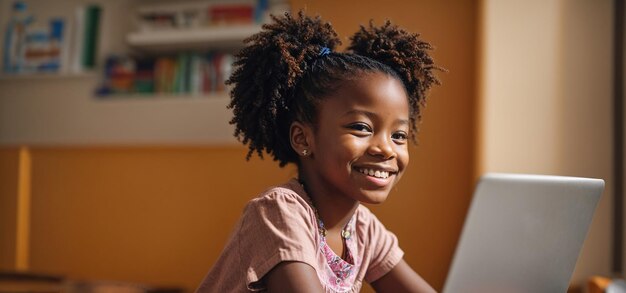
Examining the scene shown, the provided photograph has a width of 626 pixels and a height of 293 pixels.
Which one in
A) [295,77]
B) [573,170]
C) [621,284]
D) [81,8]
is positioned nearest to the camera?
[295,77]

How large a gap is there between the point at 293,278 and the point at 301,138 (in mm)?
229

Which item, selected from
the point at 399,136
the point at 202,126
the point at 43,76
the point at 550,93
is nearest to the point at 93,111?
the point at 43,76

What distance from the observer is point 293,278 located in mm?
715

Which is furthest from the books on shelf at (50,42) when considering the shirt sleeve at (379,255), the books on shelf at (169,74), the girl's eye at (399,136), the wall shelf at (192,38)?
the girl's eye at (399,136)

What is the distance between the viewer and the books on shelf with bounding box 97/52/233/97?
129 inches

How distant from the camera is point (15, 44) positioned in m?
3.62

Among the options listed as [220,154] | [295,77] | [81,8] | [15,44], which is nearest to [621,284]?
[295,77]

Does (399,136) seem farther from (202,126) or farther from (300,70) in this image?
(202,126)

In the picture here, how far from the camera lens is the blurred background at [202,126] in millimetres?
1235

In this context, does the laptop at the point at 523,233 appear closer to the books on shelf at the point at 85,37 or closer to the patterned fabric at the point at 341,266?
the patterned fabric at the point at 341,266

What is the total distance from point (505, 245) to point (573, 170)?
40 cm

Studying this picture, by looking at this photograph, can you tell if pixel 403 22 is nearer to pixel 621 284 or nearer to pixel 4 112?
pixel 621 284

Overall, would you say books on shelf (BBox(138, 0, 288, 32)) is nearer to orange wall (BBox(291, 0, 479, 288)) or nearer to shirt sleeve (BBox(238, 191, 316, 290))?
orange wall (BBox(291, 0, 479, 288))

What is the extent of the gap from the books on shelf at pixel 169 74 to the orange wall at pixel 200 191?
4.11 ft
